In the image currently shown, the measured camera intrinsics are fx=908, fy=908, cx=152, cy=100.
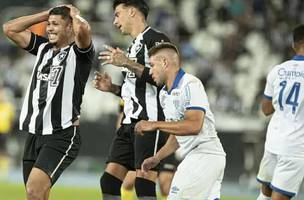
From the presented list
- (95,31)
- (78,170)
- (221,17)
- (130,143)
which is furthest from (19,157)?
(130,143)

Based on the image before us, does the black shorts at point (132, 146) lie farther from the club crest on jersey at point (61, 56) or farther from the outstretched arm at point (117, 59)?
the club crest on jersey at point (61, 56)

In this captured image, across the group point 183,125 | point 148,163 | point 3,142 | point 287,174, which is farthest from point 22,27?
point 3,142

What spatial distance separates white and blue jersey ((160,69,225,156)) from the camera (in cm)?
813

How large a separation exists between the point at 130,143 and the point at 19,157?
36.7 ft

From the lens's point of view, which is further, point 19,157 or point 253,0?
point 253,0

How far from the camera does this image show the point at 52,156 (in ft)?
29.4

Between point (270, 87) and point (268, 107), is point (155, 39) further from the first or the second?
point (268, 107)

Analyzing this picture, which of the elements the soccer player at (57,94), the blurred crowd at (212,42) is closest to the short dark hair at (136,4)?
the soccer player at (57,94)

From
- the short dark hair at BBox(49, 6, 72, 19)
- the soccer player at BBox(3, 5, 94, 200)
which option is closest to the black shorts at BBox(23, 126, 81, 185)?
the soccer player at BBox(3, 5, 94, 200)

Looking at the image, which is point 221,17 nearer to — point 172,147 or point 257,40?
point 257,40

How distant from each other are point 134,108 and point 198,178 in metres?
1.70

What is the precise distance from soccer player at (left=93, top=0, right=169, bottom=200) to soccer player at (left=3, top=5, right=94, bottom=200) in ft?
1.53

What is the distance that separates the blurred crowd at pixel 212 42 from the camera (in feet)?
→ 65.3

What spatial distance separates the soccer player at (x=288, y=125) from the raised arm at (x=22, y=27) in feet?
8.81
